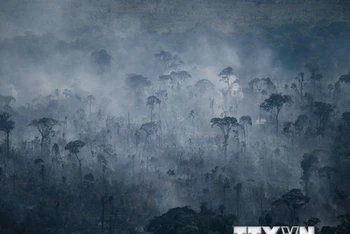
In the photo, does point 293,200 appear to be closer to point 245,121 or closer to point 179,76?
point 245,121

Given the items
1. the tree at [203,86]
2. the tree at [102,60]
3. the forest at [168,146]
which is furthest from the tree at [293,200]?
the tree at [102,60]

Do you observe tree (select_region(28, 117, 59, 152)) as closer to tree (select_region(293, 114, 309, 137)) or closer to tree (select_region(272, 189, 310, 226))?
tree (select_region(272, 189, 310, 226))

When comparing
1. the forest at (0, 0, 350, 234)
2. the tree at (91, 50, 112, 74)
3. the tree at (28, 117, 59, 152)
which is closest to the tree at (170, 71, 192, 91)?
the forest at (0, 0, 350, 234)

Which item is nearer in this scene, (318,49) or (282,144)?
(282,144)

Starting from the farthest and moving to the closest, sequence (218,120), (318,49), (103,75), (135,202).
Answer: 1. (318,49)
2. (103,75)
3. (218,120)
4. (135,202)

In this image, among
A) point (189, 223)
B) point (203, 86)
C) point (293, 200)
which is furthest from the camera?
point (203, 86)

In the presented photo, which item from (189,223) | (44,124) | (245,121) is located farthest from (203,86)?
(189,223)

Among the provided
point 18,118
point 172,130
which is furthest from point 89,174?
point 18,118

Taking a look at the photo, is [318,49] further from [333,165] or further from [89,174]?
[89,174]

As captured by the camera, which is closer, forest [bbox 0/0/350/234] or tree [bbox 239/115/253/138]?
forest [bbox 0/0/350/234]
